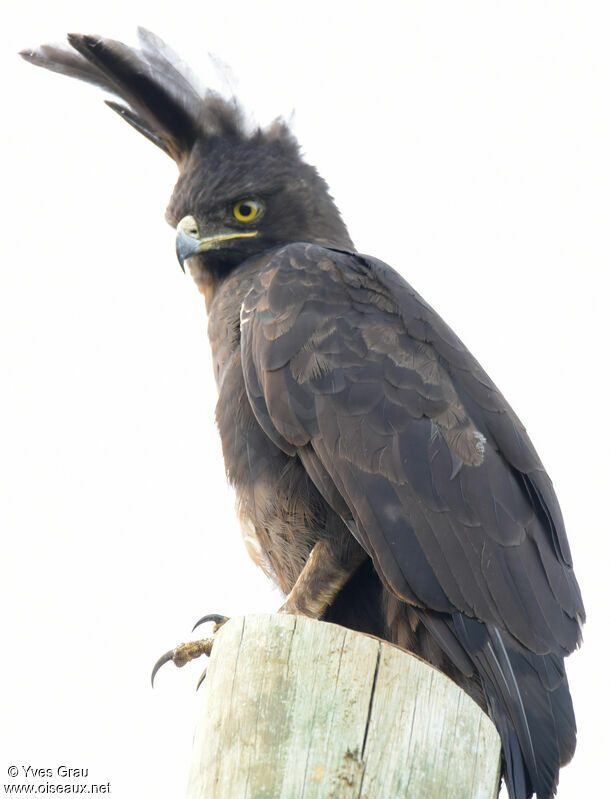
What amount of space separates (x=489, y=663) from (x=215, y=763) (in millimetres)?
1331

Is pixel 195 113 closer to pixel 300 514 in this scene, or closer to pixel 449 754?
pixel 300 514

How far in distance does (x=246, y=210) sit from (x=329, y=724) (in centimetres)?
397

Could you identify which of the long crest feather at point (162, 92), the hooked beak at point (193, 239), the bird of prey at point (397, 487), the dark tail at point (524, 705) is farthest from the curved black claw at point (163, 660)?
the long crest feather at point (162, 92)

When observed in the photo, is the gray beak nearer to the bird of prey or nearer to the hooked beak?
the hooked beak

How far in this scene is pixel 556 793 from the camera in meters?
3.52

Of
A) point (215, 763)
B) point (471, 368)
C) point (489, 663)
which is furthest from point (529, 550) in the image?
point (215, 763)

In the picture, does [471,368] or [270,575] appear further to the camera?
[270,575]

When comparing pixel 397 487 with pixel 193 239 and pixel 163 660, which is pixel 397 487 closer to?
pixel 163 660

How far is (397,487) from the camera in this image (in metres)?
4.18

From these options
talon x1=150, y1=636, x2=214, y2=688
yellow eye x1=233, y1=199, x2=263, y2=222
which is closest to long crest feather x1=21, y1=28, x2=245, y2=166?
yellow eye x1=233, y1=199, x2=263, y2=222

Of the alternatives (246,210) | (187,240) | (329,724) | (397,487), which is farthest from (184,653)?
(246,210)

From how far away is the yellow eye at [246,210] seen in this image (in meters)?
6.16

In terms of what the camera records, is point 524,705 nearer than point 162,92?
Yes

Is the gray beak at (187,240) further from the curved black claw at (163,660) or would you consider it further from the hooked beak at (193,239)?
the curved black claw at (163,660)
